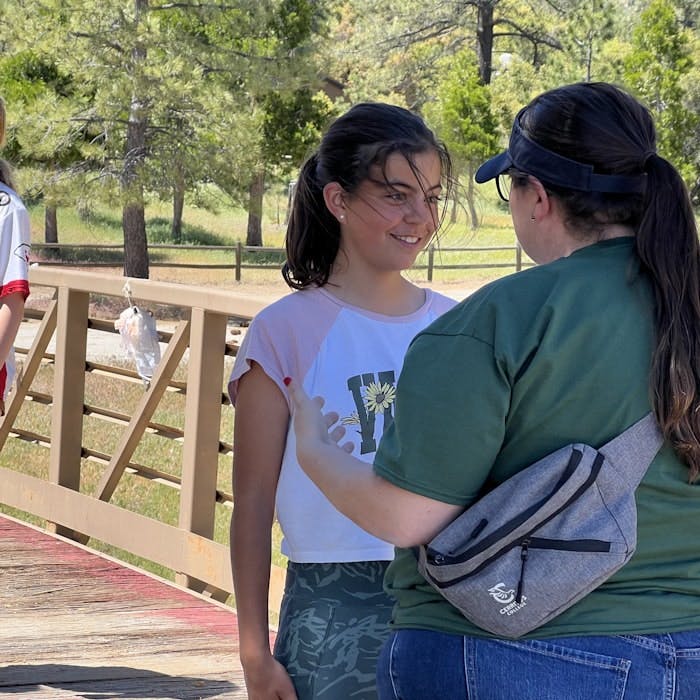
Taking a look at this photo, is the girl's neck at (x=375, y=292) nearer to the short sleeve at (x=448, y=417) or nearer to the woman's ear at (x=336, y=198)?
the woman's ear at (x=336, y=198)

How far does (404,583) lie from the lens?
1574mm

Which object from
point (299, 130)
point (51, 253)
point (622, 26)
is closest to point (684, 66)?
point (622, 26)

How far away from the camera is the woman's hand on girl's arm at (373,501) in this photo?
148 cm

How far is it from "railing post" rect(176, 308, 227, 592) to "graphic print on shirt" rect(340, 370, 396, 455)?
8.52 feet

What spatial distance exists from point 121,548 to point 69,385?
0.84 m

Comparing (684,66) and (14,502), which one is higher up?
(684,66)

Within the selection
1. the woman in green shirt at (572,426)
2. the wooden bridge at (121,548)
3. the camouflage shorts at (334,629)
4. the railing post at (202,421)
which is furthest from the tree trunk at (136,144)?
the woman in green shirt at (572,426)

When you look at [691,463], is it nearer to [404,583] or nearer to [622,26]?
[404,583]

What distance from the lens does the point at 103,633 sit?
4402 millimetres

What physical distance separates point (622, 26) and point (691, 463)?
145ft

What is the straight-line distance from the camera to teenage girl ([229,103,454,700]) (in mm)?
1949

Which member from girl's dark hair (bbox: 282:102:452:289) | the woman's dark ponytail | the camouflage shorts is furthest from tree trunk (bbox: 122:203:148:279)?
the woman's dark ponytail

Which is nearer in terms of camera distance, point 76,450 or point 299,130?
point 76,450

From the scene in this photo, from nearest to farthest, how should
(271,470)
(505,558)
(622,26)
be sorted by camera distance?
(505,558) → (271,470) → (622,26)
